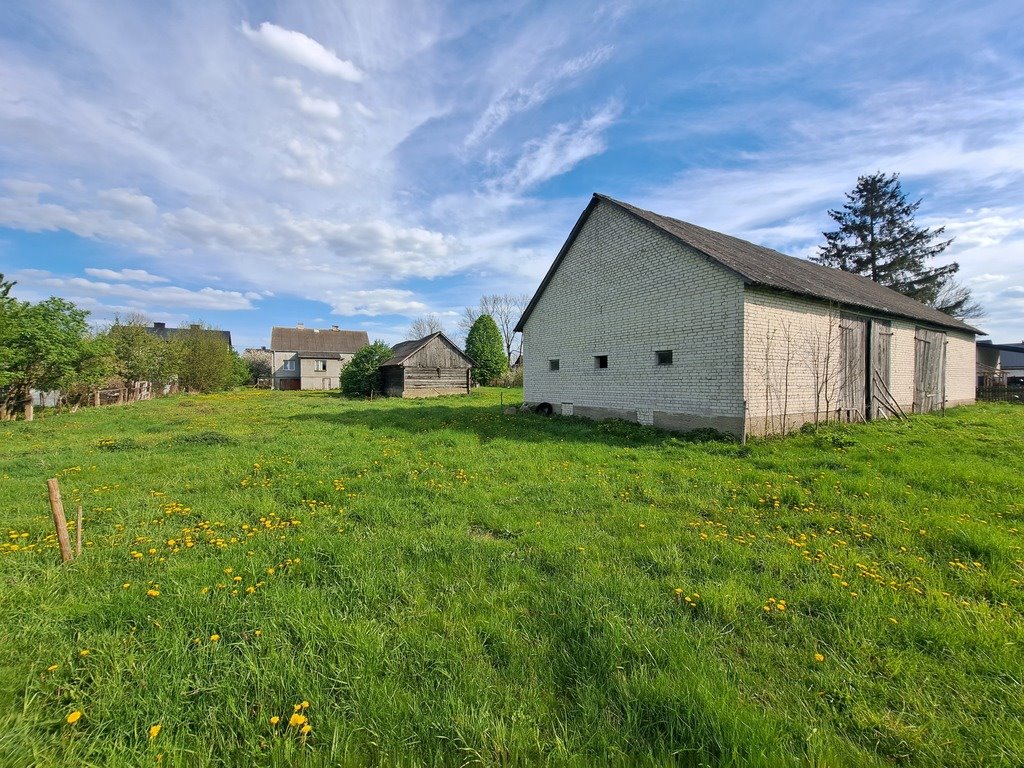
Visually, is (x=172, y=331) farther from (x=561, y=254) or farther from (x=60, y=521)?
(x=60, y=521)

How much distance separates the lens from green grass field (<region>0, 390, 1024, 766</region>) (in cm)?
216

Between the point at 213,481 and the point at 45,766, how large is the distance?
5658 mm

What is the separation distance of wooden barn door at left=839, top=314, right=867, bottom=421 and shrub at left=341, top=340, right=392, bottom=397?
2598cm

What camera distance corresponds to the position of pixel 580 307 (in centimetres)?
1482

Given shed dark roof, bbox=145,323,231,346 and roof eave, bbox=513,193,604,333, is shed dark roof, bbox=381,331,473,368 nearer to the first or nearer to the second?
roof eave, bbox=513,193,604,333

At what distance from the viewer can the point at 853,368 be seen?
12.5 m

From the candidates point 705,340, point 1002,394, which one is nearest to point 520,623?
point 705,340

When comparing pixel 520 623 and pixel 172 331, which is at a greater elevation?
pixel 172 331

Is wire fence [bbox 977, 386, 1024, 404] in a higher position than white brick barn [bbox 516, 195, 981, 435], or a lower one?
lower

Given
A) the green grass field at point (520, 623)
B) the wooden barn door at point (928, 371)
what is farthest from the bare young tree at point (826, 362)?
the wooden barn door at point (928, 371)

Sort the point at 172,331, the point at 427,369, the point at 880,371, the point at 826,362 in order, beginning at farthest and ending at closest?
the point at 172,331 → the point at 427,369 → the point at 880,371 → the point at 826,362

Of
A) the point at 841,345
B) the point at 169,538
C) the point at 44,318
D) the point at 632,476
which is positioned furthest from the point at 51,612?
the point at 44,318

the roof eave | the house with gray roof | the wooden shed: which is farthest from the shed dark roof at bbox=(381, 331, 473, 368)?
the house with gray roof

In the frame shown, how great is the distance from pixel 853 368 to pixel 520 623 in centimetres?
1399
